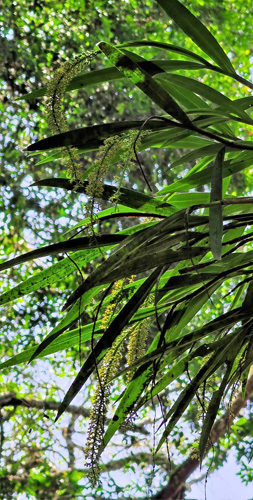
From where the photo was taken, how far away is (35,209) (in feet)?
9.25

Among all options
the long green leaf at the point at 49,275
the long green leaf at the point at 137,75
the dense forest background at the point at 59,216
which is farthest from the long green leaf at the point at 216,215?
the dense forest background at the point at 59,216

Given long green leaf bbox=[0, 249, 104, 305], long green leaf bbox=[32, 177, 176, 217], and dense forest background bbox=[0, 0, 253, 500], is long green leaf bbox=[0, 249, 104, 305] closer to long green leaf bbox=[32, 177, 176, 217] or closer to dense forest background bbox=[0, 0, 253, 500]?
long green leaf bbox=[32, 177, 176, 217]

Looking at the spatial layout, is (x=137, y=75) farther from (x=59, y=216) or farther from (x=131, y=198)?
(x=59, y=216)

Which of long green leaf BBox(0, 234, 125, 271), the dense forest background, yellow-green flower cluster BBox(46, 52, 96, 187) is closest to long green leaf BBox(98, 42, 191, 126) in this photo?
yellow-green flower cluster BBox(46, 52, 96, 187)

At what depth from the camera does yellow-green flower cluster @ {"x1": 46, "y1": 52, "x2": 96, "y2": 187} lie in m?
0.59

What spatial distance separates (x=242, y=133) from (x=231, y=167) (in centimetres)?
259

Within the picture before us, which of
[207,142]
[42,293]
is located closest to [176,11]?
[207,142]

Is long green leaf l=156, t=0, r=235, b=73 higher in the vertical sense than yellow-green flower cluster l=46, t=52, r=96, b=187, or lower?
higher

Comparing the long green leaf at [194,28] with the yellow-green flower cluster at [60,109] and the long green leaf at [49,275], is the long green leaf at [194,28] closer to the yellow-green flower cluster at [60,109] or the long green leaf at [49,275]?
the yellow-green flower cluster at [60,109]

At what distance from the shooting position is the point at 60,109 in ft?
1.94

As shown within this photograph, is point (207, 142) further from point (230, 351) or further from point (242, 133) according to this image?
point (242, 133)

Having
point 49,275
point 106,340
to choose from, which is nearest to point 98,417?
point 106,340

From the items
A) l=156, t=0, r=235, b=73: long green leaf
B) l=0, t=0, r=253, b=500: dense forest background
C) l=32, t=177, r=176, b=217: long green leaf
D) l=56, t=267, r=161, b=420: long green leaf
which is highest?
l=0, t=0, r=253, b=500: dense forest background

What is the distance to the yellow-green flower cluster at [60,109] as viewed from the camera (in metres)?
0.59
